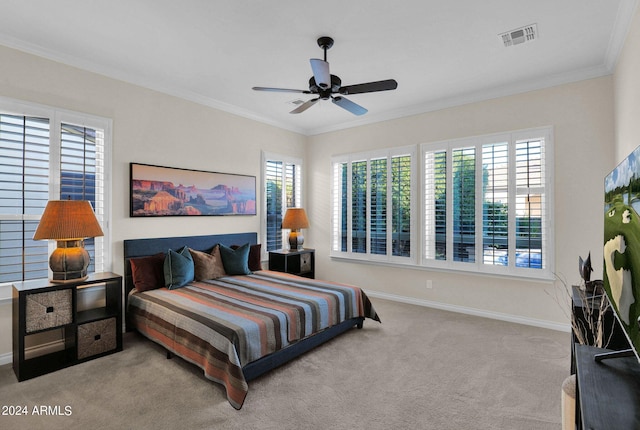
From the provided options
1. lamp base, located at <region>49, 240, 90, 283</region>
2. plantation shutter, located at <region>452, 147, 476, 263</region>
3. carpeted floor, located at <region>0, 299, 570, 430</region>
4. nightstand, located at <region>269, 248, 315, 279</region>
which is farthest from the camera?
nightstand, located at <region>269, 248, 315, 279</region>

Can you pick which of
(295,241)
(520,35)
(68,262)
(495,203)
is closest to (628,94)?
(520,35)

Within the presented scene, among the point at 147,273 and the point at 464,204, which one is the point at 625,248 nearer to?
the point at 464,204

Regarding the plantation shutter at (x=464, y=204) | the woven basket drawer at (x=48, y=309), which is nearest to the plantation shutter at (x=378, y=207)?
the plantation shutter at (x=464, y=204)

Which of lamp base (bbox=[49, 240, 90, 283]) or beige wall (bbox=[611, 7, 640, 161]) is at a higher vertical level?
beige wall (bbox=[611, 7, 640, 161])

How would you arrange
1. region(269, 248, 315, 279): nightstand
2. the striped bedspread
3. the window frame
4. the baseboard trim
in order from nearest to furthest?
the striped bedspread
the baseboard trim
the window frame
region(269, 248, 315, 279): nightstand

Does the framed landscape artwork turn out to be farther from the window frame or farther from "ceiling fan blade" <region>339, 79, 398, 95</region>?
"ceiling fan blade" <region>339, 79, 398, 95</region>

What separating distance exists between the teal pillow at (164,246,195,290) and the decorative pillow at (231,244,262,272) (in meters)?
0.98

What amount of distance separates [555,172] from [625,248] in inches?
111

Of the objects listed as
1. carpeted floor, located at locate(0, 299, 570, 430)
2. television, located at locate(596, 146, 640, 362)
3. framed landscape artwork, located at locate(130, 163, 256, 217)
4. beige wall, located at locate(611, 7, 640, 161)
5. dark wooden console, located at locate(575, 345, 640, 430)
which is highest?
beige wall, located at locate(611, 7, 640, 161)

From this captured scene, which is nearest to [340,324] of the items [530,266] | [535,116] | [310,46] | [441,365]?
[441,365]

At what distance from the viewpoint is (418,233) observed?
473 centimetres

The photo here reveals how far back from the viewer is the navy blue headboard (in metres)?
3.69

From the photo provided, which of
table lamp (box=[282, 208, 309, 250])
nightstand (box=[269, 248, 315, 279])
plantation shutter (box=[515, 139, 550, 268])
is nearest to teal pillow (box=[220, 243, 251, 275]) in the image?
nightstand (box=[269, 248, 315, 279])

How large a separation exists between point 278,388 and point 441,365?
1441 millimetres
